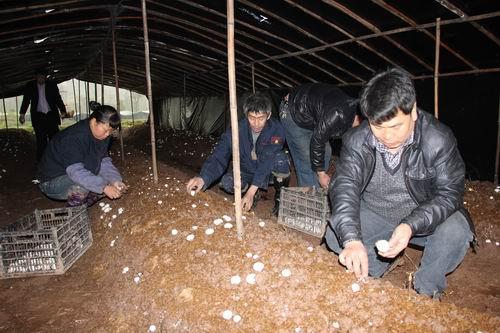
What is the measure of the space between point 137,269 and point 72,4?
17.0 feet

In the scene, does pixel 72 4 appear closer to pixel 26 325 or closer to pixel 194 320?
pixel 26 325

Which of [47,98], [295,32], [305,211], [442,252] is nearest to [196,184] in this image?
[305,211]

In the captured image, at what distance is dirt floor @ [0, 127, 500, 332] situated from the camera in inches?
79.1

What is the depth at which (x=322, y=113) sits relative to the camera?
13.5 ft

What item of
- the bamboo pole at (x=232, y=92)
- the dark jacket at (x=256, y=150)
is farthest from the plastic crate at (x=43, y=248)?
the bamboo pole at (x=232, y=92)

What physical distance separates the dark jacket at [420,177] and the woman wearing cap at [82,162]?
276 cm

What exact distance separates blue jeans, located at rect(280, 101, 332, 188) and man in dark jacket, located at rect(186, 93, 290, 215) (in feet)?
1.05

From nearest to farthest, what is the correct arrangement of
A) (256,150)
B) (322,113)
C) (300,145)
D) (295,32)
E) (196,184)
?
(196,184), (322,113), (256,150), (300,145), (295,32)

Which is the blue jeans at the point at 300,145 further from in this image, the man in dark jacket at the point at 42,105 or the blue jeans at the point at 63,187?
the man in dark jacket at the point at 42,105

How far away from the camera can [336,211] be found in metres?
2.32

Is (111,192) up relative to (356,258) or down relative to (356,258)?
down

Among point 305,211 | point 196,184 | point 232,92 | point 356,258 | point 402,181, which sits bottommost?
point 305,211

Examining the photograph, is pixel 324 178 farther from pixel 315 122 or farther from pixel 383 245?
pixel 383 245

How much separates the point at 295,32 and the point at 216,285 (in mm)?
5342
